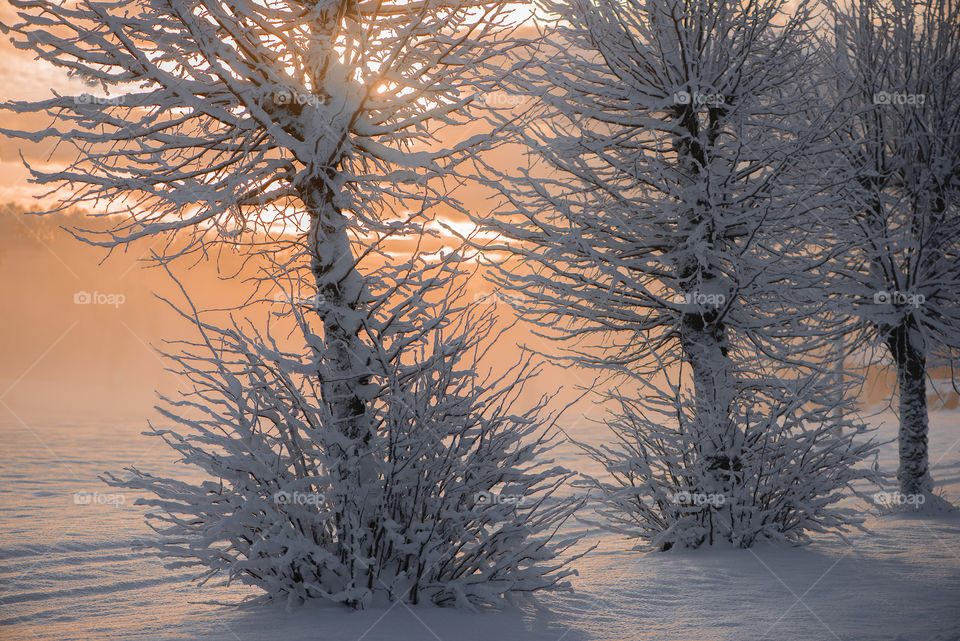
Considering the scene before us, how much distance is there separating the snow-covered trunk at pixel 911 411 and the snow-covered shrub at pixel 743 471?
3.65 metres

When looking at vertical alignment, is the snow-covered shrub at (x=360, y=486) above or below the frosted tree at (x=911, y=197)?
below

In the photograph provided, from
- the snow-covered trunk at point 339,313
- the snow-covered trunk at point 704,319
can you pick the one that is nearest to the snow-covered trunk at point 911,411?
the snow-covered trunk at point 704,319

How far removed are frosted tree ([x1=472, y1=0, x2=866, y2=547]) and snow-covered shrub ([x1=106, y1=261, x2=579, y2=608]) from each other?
268cm

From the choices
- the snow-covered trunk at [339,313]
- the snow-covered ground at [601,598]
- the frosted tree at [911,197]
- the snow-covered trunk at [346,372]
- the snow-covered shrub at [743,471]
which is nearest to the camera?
the snow-covered ground at [601,598]

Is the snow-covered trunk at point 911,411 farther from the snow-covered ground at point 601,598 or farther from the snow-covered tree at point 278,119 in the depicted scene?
the snow-covered tree at point 278,119

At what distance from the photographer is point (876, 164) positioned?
34.8 feet

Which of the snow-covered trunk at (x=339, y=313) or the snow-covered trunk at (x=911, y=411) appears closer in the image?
the snow-covered trunk at (x=339, y=313)

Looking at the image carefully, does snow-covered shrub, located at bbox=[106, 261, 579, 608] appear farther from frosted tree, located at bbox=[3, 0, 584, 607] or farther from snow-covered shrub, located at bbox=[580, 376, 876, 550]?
snow-covered shrub, located at bbox=[580, 376, 876, 550]

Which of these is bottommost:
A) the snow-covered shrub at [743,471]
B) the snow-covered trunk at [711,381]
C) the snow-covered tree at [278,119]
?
the snow-covered shrub at [743,471]

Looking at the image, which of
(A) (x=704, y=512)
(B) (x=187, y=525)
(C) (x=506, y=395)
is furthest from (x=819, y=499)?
(B) (x=187, y=525)

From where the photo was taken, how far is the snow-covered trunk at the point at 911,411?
34.9 feet

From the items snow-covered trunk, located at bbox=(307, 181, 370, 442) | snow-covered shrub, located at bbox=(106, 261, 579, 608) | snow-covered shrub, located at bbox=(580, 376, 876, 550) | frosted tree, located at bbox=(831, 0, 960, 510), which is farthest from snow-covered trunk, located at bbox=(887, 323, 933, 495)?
snow-covered trunk, located at bbox=(307, 181, 370, 442)

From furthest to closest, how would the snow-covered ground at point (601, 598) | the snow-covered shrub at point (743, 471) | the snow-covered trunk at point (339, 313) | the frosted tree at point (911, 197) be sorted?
the frosted tree at point (911, 197) → the snow-covered shrub at point (743, 471) → the snow-covered trunk at point (339, 313) → the snow-covered ground at point (601, 598)

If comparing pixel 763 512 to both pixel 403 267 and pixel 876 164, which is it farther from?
pixel 876 164
